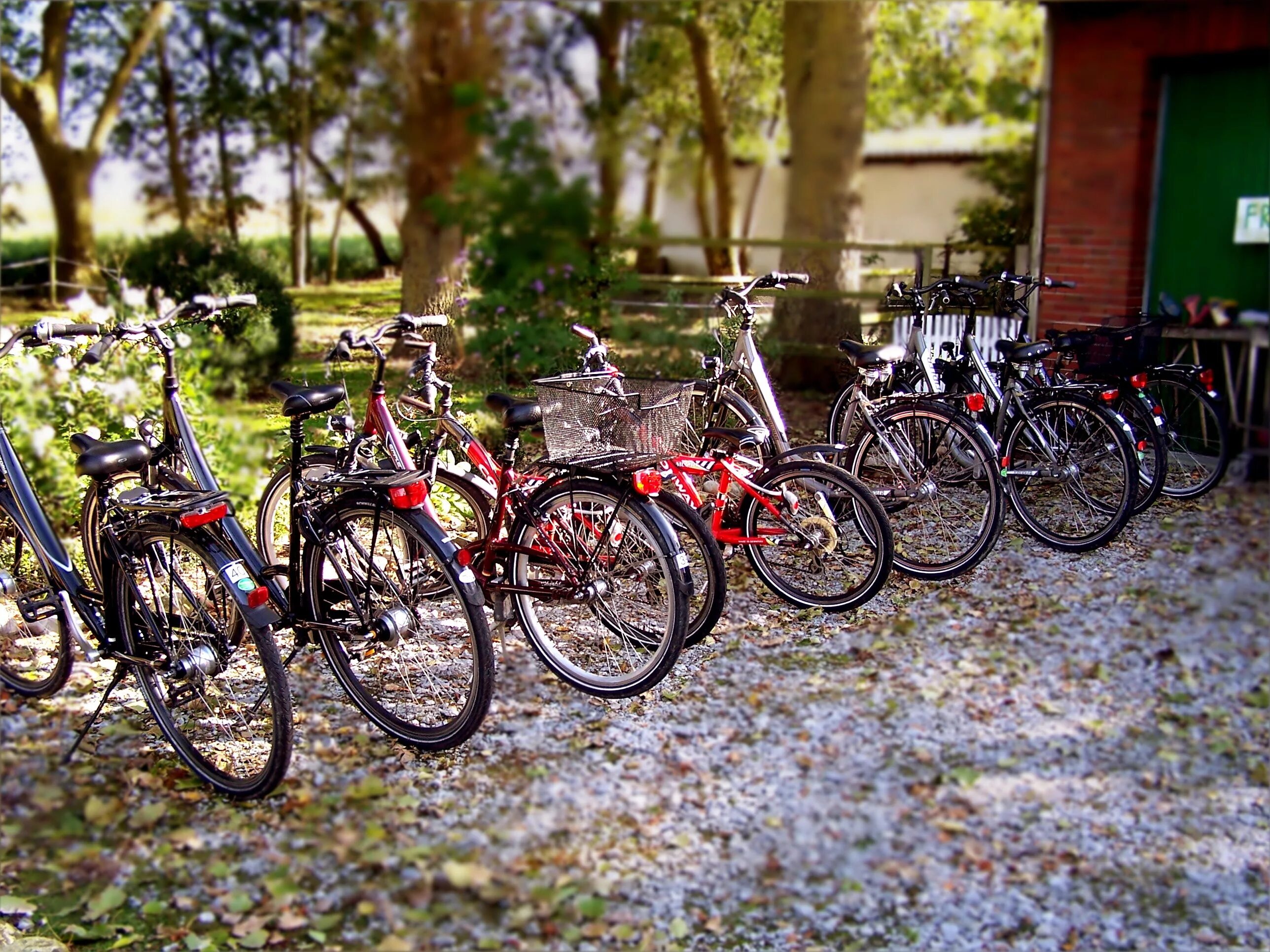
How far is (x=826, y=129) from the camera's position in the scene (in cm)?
189

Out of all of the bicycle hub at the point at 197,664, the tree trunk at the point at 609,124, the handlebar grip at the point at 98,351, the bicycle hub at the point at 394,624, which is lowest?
the bicycle hub at the point at 197,664

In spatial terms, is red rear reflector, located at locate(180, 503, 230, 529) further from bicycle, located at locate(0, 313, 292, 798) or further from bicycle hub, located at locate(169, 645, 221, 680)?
bicycle hub, located at locate(169, 645, 221, 680)

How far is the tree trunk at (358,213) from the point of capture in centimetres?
203

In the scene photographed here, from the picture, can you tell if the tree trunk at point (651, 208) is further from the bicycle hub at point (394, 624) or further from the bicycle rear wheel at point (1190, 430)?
the bicycle rear wheel at point (1190, 430)

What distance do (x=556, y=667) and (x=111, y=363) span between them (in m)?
0.99

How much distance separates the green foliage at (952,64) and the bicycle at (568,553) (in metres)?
0.77

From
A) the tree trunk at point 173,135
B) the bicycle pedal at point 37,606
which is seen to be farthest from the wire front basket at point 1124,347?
the bicycle pedal at point 37,606

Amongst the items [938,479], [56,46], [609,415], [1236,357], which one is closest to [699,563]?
[609,415]

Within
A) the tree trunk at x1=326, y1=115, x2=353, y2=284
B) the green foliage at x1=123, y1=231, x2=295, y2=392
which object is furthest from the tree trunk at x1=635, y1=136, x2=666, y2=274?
the green foliage at x1=123, y1=231, x2=295, y2=392

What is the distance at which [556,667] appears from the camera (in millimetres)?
2234

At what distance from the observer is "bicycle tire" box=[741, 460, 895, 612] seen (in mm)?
2080

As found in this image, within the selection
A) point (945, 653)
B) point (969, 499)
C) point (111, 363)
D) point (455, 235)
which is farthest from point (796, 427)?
point (111, 363)

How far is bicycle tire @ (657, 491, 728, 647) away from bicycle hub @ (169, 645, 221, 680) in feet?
2.87

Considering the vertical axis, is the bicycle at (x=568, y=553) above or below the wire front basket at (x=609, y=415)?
below
